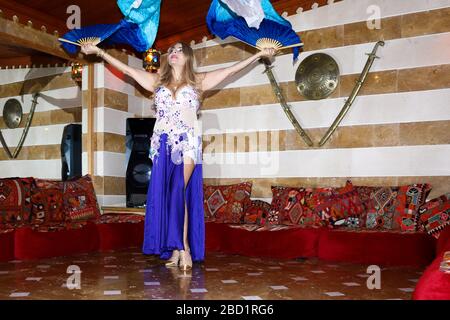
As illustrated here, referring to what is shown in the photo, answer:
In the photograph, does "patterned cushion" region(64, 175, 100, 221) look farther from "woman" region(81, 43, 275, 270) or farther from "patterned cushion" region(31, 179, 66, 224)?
"woman" region(81, 43, 275, 270)

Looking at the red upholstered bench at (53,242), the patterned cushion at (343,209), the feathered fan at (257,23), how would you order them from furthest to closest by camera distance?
the patterned cushion at (343,209) → the red upholstered bench at (53,242) → the feathered fan at (257,23)

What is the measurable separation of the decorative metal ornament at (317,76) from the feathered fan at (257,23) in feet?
4.58

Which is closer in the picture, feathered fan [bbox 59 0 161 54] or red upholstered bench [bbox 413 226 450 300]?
red upholstered bench [bbox 413 226 450 300]

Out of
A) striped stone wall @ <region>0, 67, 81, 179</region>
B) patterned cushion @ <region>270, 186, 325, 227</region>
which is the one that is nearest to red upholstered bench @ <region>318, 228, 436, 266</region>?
patterned cushion @ <region>270, 186, 325, 227</region>

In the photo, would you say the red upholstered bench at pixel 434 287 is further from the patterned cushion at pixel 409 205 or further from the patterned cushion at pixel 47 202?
the patterned cushion at pixel 47 202

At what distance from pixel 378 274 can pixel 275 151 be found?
224 centimetres

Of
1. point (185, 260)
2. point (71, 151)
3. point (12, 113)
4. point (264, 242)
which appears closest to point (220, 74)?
point (185, 260)

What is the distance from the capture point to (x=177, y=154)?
3.31 m

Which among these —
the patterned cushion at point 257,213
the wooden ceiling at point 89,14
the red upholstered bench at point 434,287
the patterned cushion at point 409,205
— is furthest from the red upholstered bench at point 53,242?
the red upholstered bench at point 434,287

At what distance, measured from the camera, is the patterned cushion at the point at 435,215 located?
3.64 meters

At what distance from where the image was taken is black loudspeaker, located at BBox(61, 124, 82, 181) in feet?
17.6

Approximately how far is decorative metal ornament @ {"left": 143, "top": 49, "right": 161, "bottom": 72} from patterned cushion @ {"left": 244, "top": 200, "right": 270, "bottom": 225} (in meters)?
2.40

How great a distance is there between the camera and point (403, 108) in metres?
4.48

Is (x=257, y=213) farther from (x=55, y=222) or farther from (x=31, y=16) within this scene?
(x=31, y=16)
